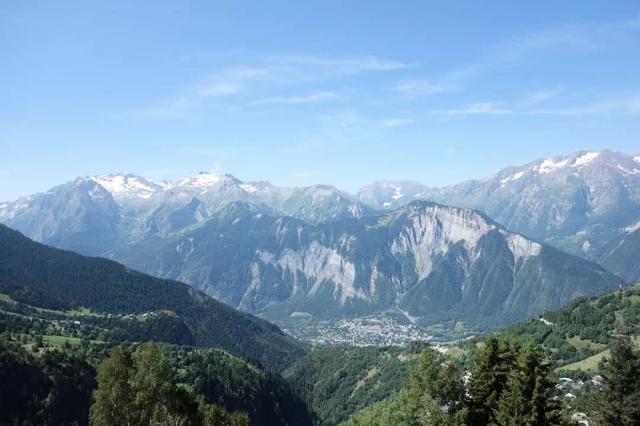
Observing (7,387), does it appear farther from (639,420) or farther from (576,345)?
(576,345)

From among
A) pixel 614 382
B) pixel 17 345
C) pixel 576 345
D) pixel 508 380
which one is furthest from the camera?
pixel 576 345

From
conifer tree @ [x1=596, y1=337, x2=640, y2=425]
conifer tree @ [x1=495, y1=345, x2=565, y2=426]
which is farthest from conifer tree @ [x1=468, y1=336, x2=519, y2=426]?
conifer tree @ [x1=596, y1=337, x2=640, y2=425]

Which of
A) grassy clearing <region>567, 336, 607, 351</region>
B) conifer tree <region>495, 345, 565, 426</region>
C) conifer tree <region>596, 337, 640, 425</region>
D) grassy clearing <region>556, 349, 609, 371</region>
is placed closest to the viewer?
conifer tree <region>495, 345, 565, 426</region>

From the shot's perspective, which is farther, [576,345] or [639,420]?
[576,345]

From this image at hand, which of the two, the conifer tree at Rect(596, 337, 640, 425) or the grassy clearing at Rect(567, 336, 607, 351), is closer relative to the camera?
the conifer tree at Rect(596, 337, 640, 425)

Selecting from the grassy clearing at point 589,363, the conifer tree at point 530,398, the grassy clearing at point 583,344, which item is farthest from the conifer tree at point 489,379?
the grassy clearing at point 583,344

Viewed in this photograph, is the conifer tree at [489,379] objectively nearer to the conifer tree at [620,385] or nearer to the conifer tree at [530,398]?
the conifer tree at [530,398]

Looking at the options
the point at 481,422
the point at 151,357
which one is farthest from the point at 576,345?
the point at 151,357

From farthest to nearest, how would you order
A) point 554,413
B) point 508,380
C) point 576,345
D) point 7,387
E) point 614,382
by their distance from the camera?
point 576,345 < point 7,387 < point 614,382 < point 508,380 < point 554,413

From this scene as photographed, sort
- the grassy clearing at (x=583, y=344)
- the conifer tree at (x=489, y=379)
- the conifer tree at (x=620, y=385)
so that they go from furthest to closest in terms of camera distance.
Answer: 1. the grassy clearing at (x=583, y=344)
2. the conifer tree at (x=620, y=385)
3. the conifer tree at (x=489, y=379)

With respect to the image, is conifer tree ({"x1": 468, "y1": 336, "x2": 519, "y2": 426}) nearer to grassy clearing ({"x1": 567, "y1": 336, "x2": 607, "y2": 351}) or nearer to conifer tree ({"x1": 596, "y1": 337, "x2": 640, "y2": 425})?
conifer tree ({"x1": 596, "y1": 337, "x2": 640, "y2": 425})

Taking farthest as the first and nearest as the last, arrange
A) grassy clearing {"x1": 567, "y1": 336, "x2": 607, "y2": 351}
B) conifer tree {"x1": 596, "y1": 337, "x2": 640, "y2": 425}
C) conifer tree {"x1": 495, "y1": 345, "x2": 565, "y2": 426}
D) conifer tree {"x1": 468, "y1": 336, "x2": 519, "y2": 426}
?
1. grassy clearing {"x1": 567, "y1": 336, "x2": 607, "y2": 351}
2. conifer tree {"x1": 596, "y1": 337, "x2": 640, "y2": 425}
3. conifer tree {"x1": 468, "y1": 336, "x2": 519, "y2": 426}
4. conifer tree {"x1": 495, "y1": 345, "x2": 565, "y2": 426}
